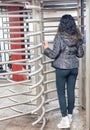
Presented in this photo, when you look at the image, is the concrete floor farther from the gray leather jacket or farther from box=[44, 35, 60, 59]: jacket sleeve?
box=[44, 35, 60, 59]: jacket sleeve

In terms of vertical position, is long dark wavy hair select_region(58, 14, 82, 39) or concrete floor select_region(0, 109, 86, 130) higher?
long dark wavy hair select_region(58, 14, 82, 39)

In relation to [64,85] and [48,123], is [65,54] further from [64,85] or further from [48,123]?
[48,123]

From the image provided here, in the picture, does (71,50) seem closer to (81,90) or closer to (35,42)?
(35,42)

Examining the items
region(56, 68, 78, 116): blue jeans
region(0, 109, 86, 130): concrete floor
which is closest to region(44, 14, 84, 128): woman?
region(56, 68, 78, 116): blue jeans

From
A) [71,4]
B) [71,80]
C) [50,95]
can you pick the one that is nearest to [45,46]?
[71,80]

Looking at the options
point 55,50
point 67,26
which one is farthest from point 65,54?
point 67,26

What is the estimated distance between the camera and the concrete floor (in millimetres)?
3674

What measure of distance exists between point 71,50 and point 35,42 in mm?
479

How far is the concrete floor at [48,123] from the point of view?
367 cm

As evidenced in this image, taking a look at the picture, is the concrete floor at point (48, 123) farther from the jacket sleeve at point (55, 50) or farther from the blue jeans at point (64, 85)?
the jacket sleeve at point (55, 50)

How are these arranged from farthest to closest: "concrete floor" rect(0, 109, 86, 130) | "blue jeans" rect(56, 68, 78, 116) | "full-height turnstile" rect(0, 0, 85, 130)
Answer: "concrete floor" rect(0, 109, 86, 130)
"blue jeans" rect(56, 68, 78, 116)
"full-height turnstile" rect(0, 0, 85, 130)

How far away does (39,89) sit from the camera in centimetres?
359

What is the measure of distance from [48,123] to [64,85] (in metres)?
0.68

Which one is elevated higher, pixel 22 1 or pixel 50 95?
pixel 22 1
